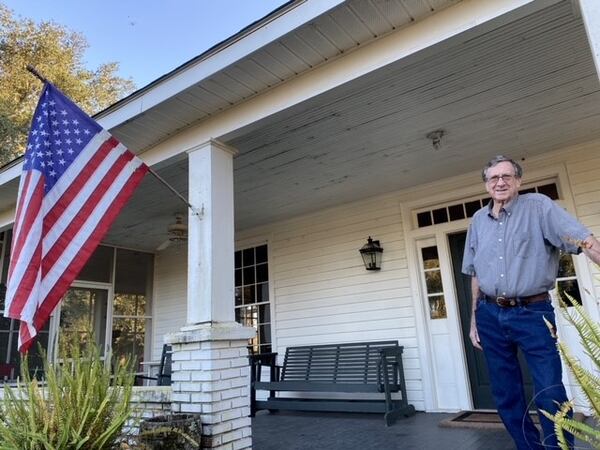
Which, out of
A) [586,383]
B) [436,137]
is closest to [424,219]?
[436,137]

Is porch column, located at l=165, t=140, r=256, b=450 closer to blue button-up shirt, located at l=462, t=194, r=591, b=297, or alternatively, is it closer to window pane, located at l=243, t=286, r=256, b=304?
blue button-up shirt, located at l=462, t=194, r=591, b=297

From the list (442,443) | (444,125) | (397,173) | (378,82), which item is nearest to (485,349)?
(442,443)

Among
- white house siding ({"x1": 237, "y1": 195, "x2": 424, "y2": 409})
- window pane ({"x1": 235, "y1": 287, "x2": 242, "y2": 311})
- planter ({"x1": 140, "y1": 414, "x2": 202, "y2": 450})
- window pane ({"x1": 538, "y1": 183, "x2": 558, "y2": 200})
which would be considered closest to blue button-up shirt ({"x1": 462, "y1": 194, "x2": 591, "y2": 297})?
planter ({"x1": 140, "y1": 414, "x2": 202, "y2": 450})

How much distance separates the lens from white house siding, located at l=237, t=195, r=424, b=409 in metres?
4.65

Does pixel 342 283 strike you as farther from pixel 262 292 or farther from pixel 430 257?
pixel 262 292

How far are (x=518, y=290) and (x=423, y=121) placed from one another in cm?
174

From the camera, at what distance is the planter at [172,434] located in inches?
88.8

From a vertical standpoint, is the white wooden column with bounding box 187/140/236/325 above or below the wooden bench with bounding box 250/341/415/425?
above

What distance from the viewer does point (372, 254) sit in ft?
15.8

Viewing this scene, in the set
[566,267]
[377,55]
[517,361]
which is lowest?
[517,361]

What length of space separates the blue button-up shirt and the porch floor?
1387mm

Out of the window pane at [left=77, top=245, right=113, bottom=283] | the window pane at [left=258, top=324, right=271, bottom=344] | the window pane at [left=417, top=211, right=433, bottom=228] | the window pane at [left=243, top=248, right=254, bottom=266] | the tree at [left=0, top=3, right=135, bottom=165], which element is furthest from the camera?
the tree at [left=0, top=3, right=135, bottom=165]

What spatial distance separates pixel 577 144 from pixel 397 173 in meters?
1.52

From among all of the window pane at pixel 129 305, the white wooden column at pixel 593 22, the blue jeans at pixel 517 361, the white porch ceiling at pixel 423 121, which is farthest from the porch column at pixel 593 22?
the window pane at pixel 129 305
